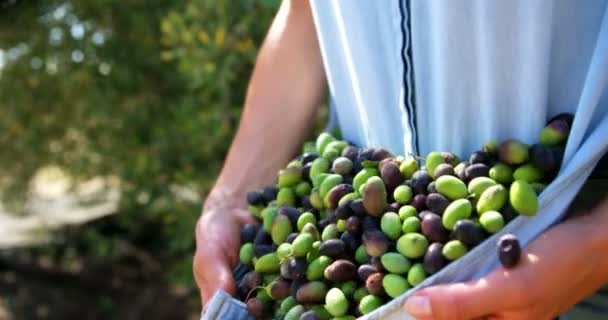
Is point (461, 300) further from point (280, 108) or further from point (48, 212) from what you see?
point (48, 212)

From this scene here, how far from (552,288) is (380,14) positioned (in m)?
0.39

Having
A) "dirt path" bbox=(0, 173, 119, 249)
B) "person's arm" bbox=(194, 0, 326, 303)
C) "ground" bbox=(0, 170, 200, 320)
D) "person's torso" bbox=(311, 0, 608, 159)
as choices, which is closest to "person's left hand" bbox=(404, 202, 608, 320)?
"person's torso" bbox=(311, 0, 608, 159)

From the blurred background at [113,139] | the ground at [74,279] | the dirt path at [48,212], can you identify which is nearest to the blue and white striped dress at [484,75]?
the blurred background at [113,139]

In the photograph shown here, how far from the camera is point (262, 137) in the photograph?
132 cm

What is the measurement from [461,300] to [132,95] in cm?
251

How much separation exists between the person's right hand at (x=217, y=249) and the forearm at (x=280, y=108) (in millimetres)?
46

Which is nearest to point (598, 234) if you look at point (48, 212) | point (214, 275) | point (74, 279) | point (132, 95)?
point (214, 275)

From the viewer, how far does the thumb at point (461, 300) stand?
80 centimetres

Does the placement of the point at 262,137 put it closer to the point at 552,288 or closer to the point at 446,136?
the point at 446,136

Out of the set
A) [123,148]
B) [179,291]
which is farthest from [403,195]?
[179,291]

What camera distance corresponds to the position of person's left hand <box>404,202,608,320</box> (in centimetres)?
81

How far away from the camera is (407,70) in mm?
972

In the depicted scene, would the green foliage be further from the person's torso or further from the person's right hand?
the person's torso

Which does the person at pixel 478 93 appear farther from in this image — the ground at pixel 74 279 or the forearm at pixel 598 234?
the ground at pixel 74 279
